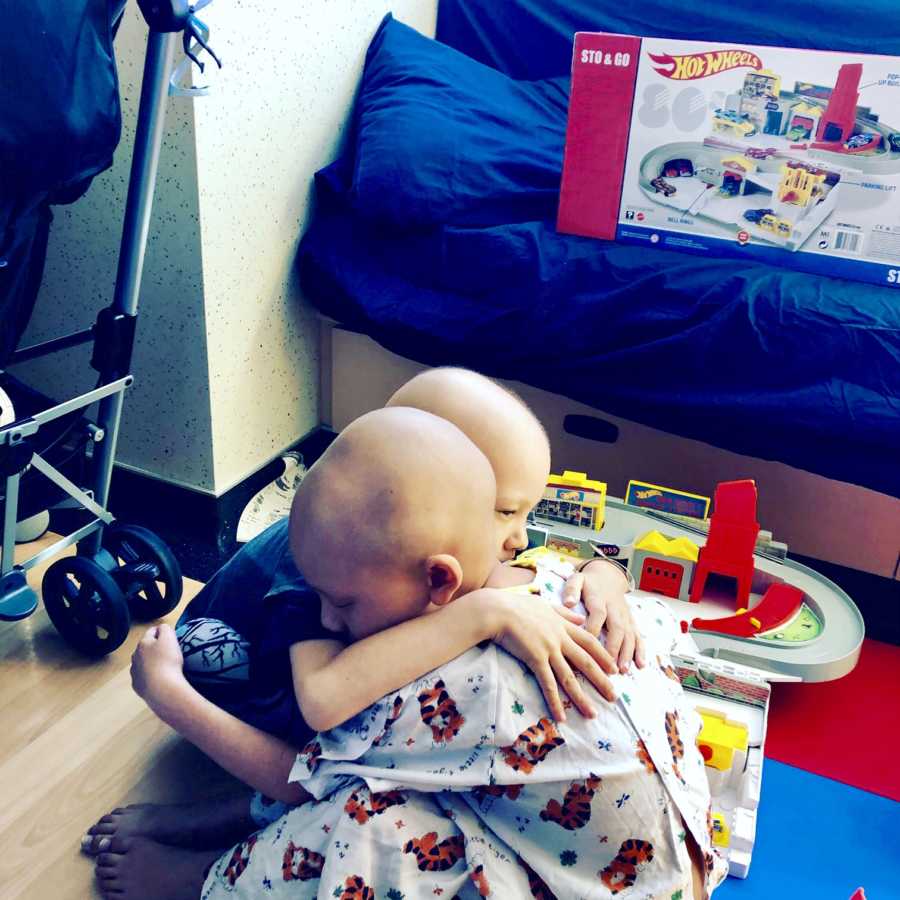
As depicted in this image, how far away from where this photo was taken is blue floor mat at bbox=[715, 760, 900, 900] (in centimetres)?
93

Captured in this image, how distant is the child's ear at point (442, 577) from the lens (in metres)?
0.62

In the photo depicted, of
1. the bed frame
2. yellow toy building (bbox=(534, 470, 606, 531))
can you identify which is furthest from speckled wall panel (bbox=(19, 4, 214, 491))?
yellow toy building (bbox=(534, 470, 606, 531))

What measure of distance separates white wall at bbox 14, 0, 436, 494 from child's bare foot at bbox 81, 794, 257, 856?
0.74 m

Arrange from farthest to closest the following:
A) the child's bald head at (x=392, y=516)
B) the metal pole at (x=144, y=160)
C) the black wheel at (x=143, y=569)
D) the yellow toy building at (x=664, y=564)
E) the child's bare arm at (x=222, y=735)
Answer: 1. the yellow toy building at (x=664, y=564)
2. the black wheel at (x=143, y=569)
3. the metal pole at (x=144, y=160)
4. the child's bare arm at (x=222, y=735)
5. the child's bald head at (x=392, y=516)

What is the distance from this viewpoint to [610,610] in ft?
2.39

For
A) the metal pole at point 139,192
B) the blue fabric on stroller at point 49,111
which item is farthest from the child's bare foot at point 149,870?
the blue fabric on stroller at point 49,111

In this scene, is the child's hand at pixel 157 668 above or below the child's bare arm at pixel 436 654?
below

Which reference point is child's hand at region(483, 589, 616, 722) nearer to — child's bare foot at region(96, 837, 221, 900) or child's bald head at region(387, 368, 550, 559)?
child's bald head at region(387, 368, 550, 559)

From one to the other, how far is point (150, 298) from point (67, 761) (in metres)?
0.75

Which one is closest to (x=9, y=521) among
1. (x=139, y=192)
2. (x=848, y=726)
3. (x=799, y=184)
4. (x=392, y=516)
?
(x=139, y=192)

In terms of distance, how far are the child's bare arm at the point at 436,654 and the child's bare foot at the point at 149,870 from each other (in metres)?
0.25

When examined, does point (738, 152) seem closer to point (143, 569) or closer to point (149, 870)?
point (143, 569)

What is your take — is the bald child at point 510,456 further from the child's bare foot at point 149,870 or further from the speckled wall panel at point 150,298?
the speckled wall panel at point 150,298

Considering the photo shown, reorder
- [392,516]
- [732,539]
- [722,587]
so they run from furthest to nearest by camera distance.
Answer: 1. [722,587]
2. [732,539]
3. [392,516]
